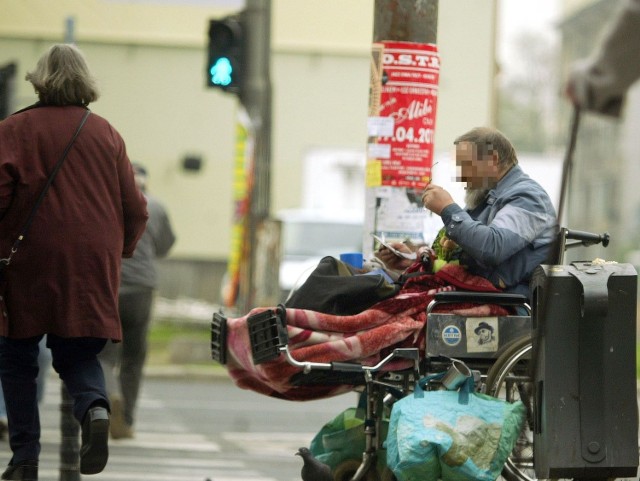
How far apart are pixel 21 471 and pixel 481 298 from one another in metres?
2.17

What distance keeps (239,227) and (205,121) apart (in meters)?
10.9

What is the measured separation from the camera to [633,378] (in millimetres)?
5762

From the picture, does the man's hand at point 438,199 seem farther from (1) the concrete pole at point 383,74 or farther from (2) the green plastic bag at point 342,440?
(1) the concrete pole at point 383,74

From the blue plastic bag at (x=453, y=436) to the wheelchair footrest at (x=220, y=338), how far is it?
994 millimetres

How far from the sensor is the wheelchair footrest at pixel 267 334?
5949 millimetres

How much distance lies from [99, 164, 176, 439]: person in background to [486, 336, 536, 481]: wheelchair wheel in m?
4.28

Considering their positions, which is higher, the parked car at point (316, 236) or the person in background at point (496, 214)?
the person in background at point (496, 214)

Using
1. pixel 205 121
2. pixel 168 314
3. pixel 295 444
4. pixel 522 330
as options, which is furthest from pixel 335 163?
pixel 522 330

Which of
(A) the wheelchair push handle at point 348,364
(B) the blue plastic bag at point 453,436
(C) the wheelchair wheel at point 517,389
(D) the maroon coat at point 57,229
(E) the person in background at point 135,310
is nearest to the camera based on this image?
(B) the blue plastic bag at point 453,436

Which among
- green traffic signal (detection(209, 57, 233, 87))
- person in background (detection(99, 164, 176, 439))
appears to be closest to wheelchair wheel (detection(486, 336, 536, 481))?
person in background (detection(99, 164, 176, 439))

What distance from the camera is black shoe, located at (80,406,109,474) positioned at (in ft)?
20.0

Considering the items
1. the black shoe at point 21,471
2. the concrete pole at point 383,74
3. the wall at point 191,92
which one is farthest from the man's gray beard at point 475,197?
the wall at point 191,92

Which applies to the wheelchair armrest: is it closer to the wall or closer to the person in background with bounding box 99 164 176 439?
the person in background with bounding box 99 164 176 439

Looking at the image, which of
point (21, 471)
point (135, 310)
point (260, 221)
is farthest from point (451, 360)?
point (260, 221)
